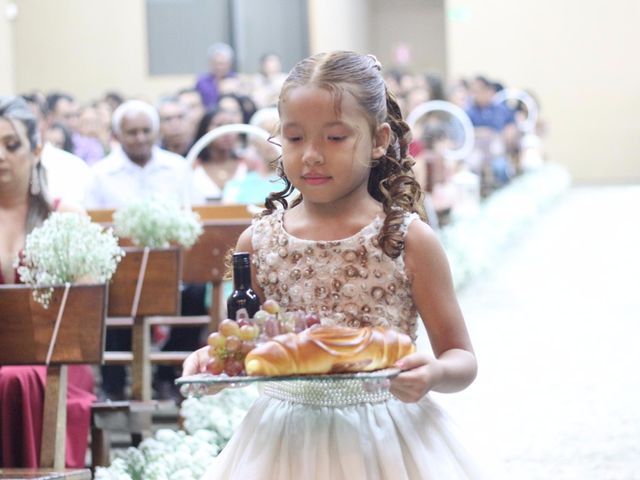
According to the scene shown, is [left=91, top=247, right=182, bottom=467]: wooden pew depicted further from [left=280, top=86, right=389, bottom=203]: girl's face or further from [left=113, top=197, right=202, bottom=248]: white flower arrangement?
[left=280, top=86, right=389, bottom=203]: girl's face

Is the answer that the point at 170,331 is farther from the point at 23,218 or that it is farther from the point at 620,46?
the point at 620,46

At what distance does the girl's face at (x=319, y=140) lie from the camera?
107 inches

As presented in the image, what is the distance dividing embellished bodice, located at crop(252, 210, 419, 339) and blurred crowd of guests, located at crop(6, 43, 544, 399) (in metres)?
0.31

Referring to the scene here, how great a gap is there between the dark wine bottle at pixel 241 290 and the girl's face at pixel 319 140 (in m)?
0.19

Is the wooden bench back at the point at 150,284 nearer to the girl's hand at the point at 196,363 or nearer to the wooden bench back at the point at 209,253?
the wooden bench back at the point at 209,253

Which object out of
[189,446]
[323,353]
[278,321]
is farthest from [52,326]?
[323,353]

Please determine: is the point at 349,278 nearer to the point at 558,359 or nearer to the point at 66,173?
the point at 558,359

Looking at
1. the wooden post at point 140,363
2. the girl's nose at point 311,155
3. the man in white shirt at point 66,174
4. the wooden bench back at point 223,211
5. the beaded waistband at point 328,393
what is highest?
the girl's nose at point 311,155

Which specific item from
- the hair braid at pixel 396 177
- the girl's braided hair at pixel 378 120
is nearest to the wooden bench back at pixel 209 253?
the girl's braided hair at pixel 378 120

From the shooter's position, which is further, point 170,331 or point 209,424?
point 170,331

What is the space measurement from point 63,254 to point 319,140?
207 cm

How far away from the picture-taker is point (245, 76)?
74.4ft

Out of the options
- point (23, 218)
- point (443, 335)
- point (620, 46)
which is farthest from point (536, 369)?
point (620, 46)

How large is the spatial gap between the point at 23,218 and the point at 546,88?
21.6 metres
